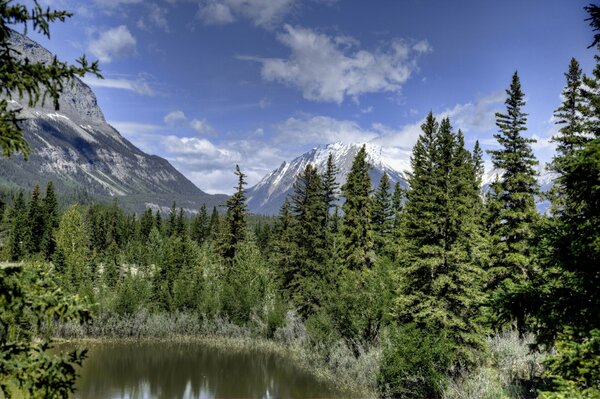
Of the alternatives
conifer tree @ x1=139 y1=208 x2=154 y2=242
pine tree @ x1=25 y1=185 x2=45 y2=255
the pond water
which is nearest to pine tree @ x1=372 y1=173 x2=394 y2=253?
the pond water

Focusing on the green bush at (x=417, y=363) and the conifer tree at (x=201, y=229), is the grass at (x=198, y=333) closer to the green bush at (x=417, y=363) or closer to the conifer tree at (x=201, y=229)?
the green bush at (x=417, y=363)

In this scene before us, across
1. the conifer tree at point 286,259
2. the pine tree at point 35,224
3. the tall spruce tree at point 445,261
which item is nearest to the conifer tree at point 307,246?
the conifer tree at point 286,259

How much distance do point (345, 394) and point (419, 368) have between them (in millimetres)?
7951

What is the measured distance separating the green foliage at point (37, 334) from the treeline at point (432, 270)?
5.18 ft

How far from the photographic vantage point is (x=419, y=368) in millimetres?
23125

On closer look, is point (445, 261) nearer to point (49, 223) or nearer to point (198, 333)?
point (198, 333)

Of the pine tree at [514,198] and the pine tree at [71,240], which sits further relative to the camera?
the pine tree at [71,240]

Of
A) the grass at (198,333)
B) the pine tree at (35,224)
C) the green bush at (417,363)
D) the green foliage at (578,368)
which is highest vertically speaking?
the pine tree at (35,224)

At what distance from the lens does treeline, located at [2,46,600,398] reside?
954 centimetres

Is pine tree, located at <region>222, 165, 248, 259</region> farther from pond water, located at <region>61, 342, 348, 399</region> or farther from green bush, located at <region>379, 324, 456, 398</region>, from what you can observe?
green bush, located at <region>379, 324, 456, 398</region>

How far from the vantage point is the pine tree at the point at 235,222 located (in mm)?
50438

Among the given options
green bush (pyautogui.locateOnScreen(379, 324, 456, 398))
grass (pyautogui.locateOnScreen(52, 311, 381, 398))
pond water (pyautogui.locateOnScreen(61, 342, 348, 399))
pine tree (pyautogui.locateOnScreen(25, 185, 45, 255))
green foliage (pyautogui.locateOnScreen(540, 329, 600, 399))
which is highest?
pine tree (pyautogui.locateOnScreen(25, 185, 45, 255))

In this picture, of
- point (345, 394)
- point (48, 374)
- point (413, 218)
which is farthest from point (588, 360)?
point (345, 394)

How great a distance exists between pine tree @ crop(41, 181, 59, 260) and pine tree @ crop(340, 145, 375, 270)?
199 ft
